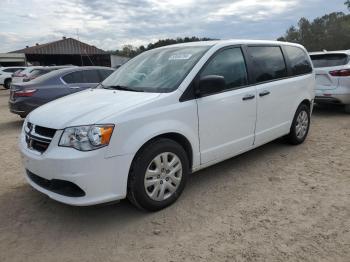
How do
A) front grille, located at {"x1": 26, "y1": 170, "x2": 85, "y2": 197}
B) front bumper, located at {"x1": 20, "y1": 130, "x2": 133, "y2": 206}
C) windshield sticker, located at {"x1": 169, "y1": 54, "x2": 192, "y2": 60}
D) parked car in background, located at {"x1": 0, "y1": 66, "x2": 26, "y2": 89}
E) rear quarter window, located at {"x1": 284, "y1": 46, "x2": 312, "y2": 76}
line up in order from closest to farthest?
front bumper, located at {"x1": 20, "y1": 130, "x2": 133, "y2": 206} < front grille, located at {"x1": 26, "y1": 170, "x2": 85, "y2": 197} < windshield sticker, located at {"x1": 169, "y1": 54, "x2": 192, "y2": 60} < rear quarter window, located at {"x1": 284, "y1": 46, "x2": 312, "y2": 76} < parked car in background, located at {"x1": 0, "y1": 66, "x2": 26, "y2": 89}

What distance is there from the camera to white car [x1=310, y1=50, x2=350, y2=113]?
8.53 m

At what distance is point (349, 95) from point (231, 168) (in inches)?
196

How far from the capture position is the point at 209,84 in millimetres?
3977

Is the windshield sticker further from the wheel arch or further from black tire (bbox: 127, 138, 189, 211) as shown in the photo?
black tire (bbox: 127, 138, 189, 211)

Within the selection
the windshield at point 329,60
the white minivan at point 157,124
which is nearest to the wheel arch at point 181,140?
the white minivan at point 157,124

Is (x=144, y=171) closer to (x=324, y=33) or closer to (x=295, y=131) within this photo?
(x=295, y=131)

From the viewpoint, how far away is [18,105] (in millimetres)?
8812

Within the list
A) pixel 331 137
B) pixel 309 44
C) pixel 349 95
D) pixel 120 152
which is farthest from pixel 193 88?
pixel 309 44

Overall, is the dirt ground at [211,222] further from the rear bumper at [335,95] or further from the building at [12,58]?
the building at [12,58]

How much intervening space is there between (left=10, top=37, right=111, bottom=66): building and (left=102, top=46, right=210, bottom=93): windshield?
126ft

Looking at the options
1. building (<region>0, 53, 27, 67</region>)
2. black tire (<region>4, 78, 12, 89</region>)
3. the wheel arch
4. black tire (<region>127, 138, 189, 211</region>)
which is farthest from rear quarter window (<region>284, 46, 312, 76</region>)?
building (<region>0, 53, 27, 67</region>)

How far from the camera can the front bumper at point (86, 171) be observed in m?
3.25

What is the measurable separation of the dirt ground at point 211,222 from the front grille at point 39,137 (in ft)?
2.51

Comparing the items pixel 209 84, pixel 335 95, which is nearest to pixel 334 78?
A: pixel 335 95
